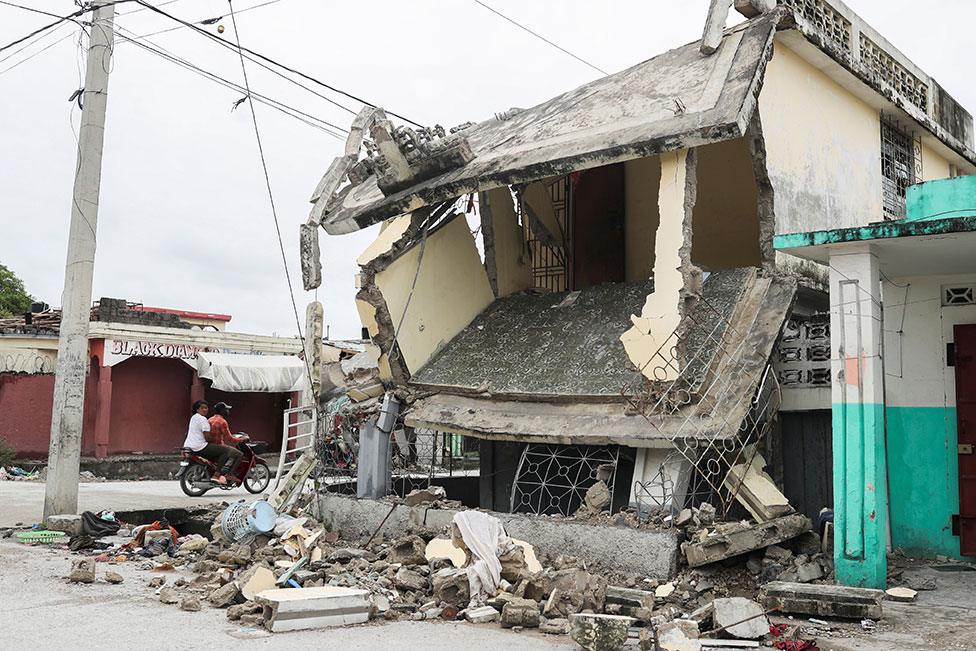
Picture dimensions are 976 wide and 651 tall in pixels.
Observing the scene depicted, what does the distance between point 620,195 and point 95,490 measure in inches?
394

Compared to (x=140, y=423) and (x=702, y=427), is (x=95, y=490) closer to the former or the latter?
(x=140, y=423)

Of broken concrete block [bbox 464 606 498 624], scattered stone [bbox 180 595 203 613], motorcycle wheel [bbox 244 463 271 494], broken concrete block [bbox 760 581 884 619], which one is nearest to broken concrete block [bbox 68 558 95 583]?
scattered stone [bbox 180 595 203 613]

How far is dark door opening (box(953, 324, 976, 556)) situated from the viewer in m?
8.08

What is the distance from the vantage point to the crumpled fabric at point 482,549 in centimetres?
650

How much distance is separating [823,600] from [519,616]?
6.92 ft

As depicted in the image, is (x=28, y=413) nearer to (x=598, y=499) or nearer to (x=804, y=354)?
(x=598, y=499)

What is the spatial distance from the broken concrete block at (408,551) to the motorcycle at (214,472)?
6.69 metres

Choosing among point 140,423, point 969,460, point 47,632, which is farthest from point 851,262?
point 140,423

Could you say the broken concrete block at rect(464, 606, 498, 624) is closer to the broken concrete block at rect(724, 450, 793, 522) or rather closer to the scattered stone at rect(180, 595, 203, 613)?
the scattered stone at rect(180, 595, 203, 613)

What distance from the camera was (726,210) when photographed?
1272 centimetres

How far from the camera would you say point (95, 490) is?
1473cm

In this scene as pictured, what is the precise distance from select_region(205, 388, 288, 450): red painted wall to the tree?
14.4 m

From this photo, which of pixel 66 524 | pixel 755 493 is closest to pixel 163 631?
pixel 66 524

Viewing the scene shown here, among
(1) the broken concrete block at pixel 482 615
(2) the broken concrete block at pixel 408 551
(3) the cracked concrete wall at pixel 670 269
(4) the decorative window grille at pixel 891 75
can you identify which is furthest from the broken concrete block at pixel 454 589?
(4) the decorative window grille at pixel 891 75
